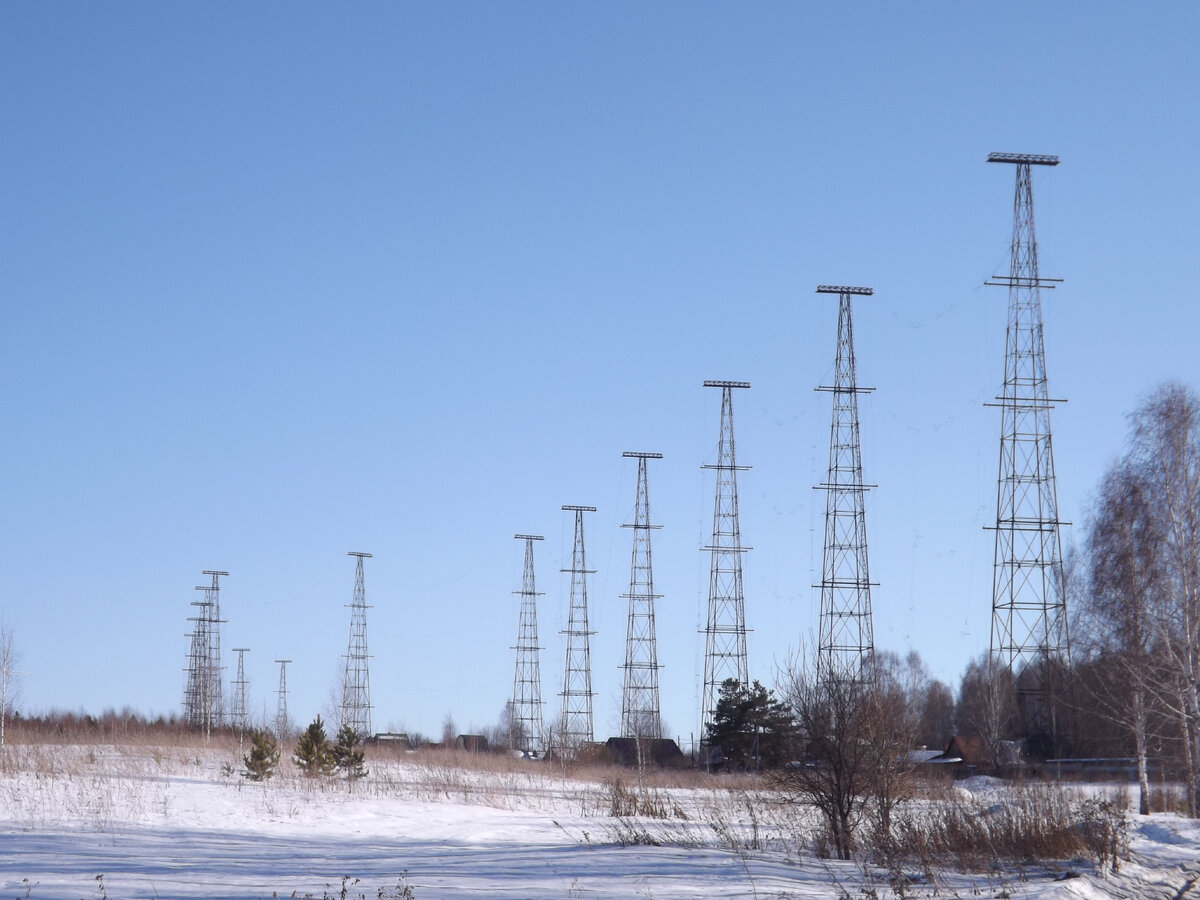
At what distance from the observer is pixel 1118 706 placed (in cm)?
3847

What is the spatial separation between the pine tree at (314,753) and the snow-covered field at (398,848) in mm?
479

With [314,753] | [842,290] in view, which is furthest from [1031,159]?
[314,753]

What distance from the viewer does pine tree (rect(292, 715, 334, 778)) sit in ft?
106

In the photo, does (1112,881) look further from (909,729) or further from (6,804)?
(6,804)

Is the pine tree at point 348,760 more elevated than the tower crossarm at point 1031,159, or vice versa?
the tower crossarm at point 1031,159

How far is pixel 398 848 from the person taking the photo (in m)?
19.6

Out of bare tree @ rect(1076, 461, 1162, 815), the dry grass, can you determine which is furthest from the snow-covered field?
bare tree @ rect(1076, 461, 1162, 815)

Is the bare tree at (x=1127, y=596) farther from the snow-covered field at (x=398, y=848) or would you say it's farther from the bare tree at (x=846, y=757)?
the bare tree at (x=846, y=757)

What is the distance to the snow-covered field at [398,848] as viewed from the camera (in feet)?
44.9

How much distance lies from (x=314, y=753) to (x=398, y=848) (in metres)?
13.9

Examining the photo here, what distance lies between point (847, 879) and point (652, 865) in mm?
2517

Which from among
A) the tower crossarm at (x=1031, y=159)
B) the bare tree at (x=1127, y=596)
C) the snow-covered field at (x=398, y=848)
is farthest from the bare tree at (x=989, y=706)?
the snow-covered field at (x=398, y=848)

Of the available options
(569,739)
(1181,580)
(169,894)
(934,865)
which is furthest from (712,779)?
(169,894)

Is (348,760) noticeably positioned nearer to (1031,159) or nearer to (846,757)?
(846,757)
